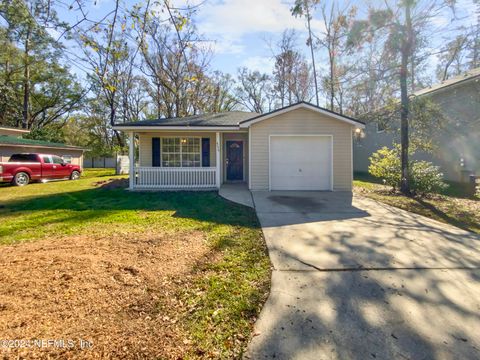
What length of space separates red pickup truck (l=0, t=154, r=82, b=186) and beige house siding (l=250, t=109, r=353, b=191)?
37.3 feet

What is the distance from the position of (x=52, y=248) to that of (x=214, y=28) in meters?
4.69

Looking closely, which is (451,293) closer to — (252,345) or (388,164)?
(252,345)

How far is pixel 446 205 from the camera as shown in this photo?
768 cm

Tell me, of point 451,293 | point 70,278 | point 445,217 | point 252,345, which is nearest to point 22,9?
point 70,278

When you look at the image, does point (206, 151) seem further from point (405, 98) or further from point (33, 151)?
point (33, 151)

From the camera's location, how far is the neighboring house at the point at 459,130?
32.0 ft

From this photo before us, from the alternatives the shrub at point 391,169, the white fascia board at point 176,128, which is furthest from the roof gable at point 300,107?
the shrub at point 391,169

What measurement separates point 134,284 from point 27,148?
17530 mm

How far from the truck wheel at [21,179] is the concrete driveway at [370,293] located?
13.0 meters

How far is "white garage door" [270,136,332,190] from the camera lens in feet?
32.8

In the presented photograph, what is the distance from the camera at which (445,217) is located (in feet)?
20.8

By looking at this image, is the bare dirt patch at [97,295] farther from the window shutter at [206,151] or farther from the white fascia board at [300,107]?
the window shutter at [206,151]

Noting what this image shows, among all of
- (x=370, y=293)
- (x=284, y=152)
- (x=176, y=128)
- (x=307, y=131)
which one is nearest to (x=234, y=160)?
(x=284, y=152)

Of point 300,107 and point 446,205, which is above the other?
point 300,107
